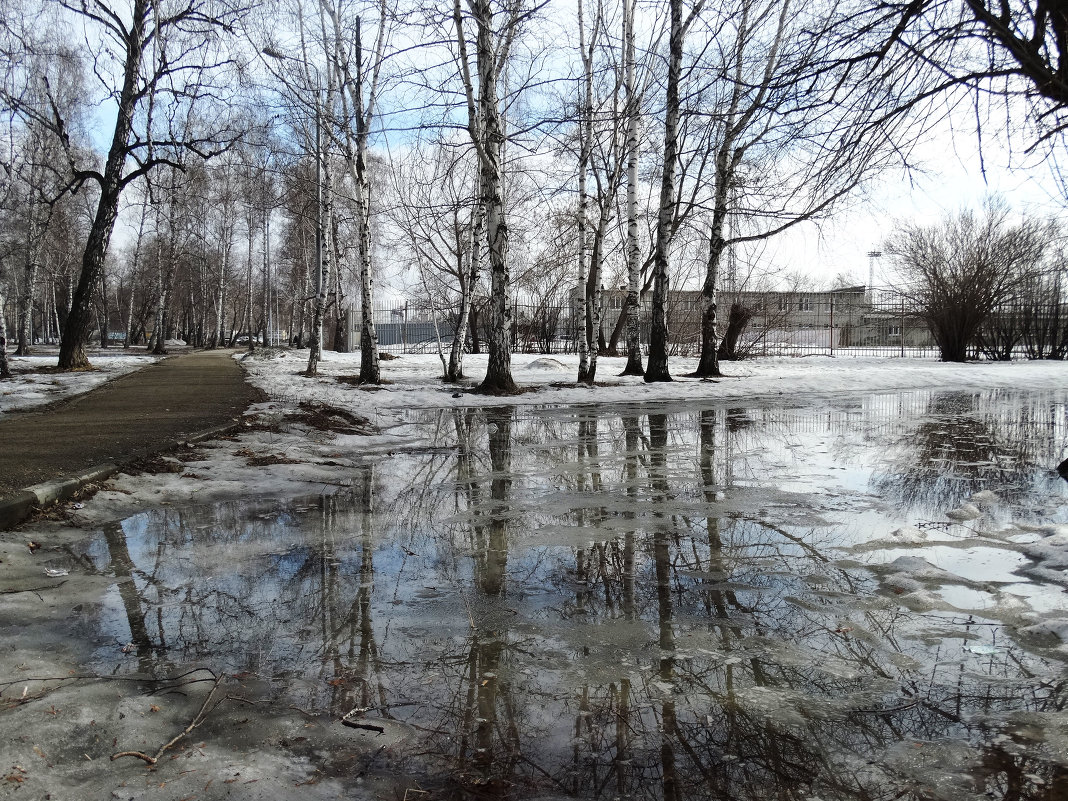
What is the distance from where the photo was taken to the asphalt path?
19.0ft

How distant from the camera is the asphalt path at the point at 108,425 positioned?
5.79 m

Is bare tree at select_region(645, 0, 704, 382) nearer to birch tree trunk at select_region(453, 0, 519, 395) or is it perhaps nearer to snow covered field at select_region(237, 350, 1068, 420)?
snow covered field at select_region(237, 350, 1068, 420)

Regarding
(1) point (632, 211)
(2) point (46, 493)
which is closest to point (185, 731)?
(2) point (46, 493)

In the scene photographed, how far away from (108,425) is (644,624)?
7604 mm

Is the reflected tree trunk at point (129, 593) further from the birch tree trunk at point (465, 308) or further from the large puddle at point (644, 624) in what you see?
the birch tree trunk at point (465, 308)

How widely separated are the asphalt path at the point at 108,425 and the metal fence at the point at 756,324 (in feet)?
41.8

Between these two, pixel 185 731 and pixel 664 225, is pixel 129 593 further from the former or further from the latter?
pixel 664 225

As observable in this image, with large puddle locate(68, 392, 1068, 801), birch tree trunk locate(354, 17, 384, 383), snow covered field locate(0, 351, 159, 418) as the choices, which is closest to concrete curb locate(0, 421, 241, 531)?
large puddle locate(68, 392, 1068, 801)

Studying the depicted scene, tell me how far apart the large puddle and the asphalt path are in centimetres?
152

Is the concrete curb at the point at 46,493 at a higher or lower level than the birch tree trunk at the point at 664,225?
lower

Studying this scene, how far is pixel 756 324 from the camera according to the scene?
100 ft

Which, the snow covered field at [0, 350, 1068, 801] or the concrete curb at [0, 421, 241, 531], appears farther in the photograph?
the concrete curb at [0, 421, 241, 531]

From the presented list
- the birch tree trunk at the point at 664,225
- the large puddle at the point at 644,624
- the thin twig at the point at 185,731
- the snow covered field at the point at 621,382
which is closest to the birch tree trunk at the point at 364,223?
the snow covered field at the point at 621,382

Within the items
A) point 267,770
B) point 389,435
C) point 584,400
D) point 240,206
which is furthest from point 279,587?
point 240,206
